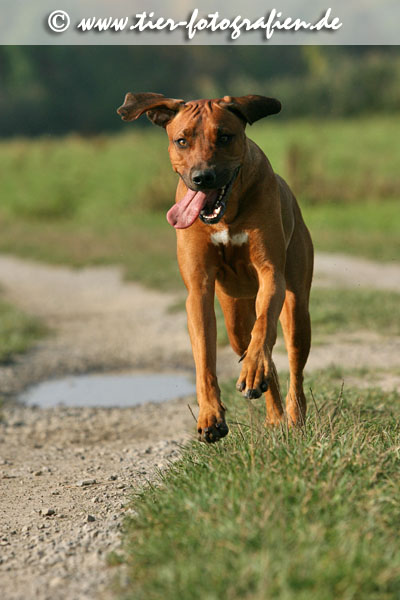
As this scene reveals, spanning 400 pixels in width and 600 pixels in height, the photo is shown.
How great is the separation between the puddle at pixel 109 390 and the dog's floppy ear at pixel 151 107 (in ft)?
9.01

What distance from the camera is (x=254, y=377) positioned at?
11.2ft

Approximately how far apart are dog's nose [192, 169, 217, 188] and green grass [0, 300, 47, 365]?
4.33 m

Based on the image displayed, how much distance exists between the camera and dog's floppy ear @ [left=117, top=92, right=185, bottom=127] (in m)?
3.81

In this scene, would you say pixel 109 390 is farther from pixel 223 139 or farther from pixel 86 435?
pixel 223 139

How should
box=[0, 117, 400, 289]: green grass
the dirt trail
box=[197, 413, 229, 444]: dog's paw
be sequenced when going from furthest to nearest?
box=[0, 117, 400, 289]: green grass → box=[197, 413, 229, 444]: dog's paw → the dirt trail

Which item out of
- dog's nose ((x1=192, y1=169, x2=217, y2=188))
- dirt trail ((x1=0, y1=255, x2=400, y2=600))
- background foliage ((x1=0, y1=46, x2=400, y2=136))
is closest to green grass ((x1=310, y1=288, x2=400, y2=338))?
dirt trail ((x1=0, y1=255, x2=400, y2=600))

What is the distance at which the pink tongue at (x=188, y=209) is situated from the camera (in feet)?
11.9

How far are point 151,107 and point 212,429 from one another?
150cm

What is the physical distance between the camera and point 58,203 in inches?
979

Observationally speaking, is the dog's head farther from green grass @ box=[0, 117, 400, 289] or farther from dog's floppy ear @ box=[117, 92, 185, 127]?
green grass @ box=[0, 117, 400, 289]

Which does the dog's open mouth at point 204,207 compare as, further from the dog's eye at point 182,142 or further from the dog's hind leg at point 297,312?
the dog's hind leg at point 297,312

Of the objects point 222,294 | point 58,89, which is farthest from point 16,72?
point 222,294
